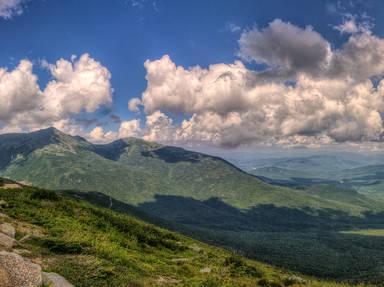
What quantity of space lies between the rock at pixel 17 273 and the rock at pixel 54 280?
2.35 feet

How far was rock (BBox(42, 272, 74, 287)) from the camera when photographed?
2180cm

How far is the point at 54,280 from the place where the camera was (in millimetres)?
22797

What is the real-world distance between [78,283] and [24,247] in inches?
427

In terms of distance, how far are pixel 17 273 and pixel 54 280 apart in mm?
2835

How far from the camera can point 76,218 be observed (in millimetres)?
58531

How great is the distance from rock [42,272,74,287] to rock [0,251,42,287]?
717mm

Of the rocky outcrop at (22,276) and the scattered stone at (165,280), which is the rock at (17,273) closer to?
the rocky outcrop at (22,276)

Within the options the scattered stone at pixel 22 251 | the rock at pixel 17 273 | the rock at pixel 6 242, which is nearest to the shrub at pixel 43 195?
the rock at pixel 6 242

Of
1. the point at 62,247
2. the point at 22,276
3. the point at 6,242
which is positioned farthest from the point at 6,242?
the point at 22,276

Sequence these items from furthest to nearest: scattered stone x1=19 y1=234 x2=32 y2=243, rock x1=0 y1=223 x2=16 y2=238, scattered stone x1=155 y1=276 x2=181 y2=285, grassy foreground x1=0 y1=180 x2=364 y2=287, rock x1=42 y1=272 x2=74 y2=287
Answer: rock x1=0 y1=223 x2=16 y2=238 → scattered stone x1=19 y1=234 x2=32 y2=243 → scattered stone x1=155 y1=276 x2=181 y2=285 → grassy foreground x1=0 y1=180 x2=364 y2=287 → rock x1=42 y1=272 x2=74 y2=287

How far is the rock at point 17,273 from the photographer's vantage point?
64.4 ft

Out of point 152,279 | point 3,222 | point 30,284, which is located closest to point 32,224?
point 3,222

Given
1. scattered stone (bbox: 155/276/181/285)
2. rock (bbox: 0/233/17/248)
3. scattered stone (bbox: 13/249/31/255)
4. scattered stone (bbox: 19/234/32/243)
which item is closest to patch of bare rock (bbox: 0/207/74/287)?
scattered stone (bbox: 13/249/31/255)

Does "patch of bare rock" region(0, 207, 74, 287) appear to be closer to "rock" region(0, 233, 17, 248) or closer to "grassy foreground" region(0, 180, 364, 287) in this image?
"grassy foreground" region(0, 180, 364, 287)
